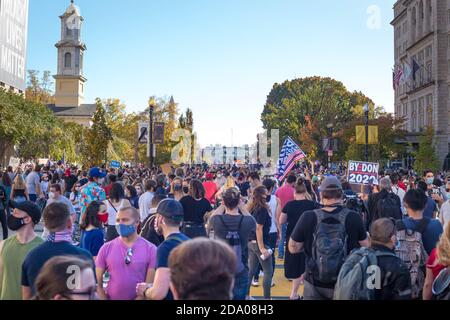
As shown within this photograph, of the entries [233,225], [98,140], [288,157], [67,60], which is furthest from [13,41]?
[233,225]

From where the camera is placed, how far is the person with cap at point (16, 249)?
4.87 meters

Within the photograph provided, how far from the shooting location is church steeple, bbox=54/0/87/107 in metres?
94.2

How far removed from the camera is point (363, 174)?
13.8 metres

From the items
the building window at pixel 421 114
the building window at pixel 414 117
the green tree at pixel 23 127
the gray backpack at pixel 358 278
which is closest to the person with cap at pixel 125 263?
the gray backpack at pixel 358 278

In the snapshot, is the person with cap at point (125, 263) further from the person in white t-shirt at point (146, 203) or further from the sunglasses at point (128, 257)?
the person in white t-shirt at point (146, 203)

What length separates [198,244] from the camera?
9.14 feet

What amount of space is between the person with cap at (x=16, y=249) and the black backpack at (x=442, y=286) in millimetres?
3608

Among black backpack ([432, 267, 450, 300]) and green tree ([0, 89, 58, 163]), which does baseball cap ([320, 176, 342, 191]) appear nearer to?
black backpack ([432, 267, 450, 300])

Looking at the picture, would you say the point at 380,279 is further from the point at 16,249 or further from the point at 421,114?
the point at 421,114

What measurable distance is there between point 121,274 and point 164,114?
61.0 meters

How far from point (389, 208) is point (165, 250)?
5927mm

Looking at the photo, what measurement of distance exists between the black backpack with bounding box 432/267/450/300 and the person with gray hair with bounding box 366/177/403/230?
4949 millimetres

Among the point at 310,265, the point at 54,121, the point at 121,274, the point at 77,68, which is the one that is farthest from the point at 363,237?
the point at 77,68
